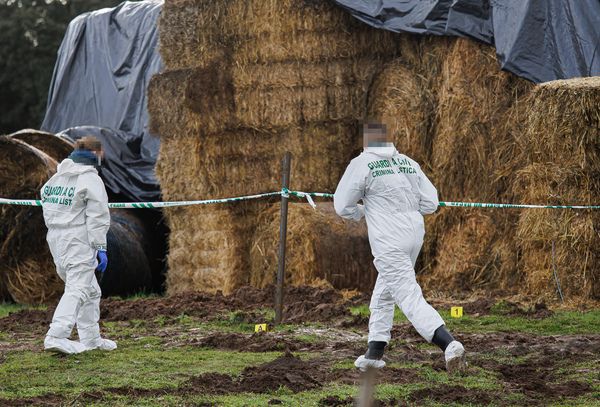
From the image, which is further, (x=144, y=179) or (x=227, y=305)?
(x=144, y=179)

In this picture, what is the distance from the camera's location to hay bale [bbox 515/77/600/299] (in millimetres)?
11852

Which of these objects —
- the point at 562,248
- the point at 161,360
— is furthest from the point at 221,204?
the point at 161,360

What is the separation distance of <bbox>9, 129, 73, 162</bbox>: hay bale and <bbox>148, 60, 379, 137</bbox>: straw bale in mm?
2251

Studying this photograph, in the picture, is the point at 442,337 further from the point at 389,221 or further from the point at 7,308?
the point at 7,308

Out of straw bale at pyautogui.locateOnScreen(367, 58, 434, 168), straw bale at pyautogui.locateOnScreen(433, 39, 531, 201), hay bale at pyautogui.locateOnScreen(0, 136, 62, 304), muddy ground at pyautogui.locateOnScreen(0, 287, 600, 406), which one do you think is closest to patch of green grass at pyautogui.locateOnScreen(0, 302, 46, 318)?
hay bale at pyautogui.locateOnScreen(0, 136, 62, 304)

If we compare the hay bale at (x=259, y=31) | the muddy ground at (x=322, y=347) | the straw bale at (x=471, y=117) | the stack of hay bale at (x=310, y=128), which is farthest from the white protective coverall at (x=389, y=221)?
the hay bale at (x=259, y=31)

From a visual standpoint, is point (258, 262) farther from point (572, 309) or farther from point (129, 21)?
point (129, 21)

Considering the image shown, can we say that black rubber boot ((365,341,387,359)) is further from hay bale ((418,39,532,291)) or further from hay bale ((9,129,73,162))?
hay bale ((9,129,73,162))

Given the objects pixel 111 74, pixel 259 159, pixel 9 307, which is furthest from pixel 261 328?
pixel 111 74

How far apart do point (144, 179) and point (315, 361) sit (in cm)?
932

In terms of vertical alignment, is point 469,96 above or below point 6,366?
above

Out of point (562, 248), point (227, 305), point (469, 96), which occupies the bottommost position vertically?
point (227, 305)

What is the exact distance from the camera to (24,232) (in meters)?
14.6

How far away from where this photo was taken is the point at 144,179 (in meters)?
17.6
